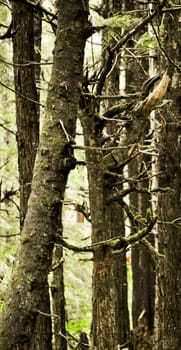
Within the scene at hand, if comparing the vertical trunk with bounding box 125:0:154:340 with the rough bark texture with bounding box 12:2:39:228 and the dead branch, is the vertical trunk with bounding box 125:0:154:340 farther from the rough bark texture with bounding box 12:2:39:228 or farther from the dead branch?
the dead branch

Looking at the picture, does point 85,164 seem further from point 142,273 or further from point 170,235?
point 142,273

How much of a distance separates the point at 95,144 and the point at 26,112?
35.8 inches

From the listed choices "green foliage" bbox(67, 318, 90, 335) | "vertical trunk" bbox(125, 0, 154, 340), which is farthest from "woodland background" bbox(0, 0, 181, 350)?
"green foliage" bbox(67, 318, 90, 335)

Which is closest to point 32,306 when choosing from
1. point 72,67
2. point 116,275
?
point 72,67

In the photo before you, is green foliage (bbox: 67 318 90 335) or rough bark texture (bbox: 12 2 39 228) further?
green foliage (bbox: 67 318 90 335)

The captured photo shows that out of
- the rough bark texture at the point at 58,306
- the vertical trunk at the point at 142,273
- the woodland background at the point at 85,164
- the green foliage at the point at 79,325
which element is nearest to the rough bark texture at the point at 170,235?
the woodland background at the point at 85,164

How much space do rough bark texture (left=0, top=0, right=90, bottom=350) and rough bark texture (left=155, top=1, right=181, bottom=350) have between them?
447 centimetres

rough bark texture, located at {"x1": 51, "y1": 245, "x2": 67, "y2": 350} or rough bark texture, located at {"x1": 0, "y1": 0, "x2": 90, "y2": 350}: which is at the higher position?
rough bark texture, located at {"x1": 0, "y1": 0, "x2": 90, "y2": 350}

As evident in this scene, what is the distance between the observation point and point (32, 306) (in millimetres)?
3814

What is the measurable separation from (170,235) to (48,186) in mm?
5054

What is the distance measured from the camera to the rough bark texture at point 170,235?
8.50 metres

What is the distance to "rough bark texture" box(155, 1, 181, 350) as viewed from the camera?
850 centimetres

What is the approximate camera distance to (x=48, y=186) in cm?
398

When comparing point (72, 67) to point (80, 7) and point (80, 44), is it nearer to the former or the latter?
point (80, 44)
